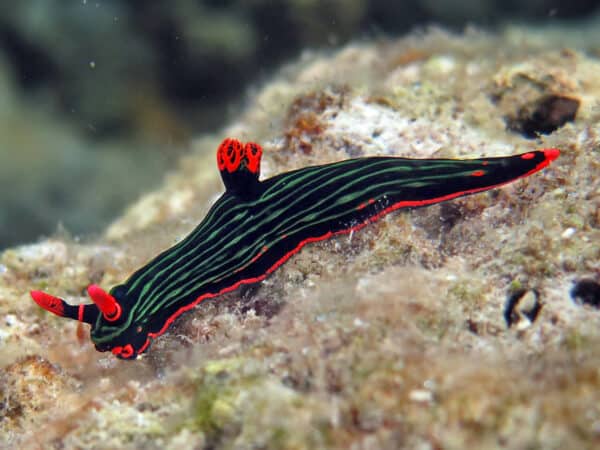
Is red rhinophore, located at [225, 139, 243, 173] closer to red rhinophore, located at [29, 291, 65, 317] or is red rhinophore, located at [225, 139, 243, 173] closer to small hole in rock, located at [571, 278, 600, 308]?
red rhinophore, located at [29, 291, 65, 317]

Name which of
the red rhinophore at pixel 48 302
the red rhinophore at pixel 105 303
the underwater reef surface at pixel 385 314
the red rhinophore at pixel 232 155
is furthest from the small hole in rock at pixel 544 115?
the red rhinophore at pixel 48 302

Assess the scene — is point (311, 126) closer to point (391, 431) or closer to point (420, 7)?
point (391, 431)

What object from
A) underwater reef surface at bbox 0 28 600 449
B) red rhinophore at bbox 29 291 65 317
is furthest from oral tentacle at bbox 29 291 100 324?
underwater reef surface at bbox 0 28 600 449

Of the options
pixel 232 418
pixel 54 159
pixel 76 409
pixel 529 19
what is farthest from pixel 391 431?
pixel 529 19

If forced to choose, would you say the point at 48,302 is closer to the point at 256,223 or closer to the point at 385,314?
the point at 256,223

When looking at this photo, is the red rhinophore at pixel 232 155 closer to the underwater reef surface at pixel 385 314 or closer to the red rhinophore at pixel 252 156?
the red rhinophore at pixel 252 156

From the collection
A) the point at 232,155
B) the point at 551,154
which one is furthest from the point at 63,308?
the point at 551,154
